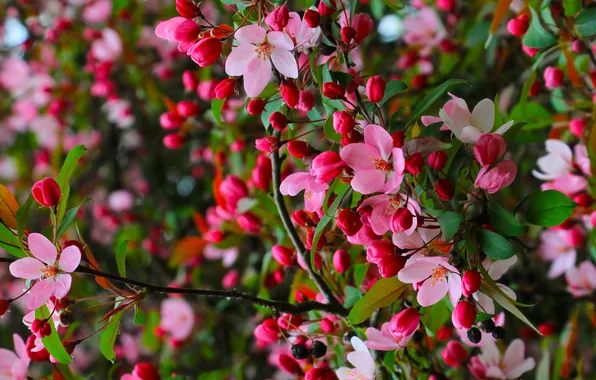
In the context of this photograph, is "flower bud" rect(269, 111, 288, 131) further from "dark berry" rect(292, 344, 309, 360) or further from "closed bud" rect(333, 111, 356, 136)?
"dark berry" rect(292, 344, 309, 360)

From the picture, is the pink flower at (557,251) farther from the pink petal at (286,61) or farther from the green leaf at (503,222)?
the pink petal at (286,61)

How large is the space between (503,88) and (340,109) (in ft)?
2.82

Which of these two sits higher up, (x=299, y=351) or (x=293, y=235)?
(x=293, y=235)

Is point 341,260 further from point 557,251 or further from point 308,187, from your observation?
point 557,251

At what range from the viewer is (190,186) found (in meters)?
2.01

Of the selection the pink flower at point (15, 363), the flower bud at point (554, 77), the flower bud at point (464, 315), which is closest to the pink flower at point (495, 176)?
the flower bud at point (464, 315)

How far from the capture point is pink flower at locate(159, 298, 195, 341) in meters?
1.55

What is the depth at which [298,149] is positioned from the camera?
687 millimetres

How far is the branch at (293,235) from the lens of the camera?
0.75 metres

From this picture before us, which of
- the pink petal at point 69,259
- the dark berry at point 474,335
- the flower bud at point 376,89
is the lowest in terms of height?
the dark berry at point 474,335

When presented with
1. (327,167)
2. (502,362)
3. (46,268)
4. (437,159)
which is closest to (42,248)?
(46,268)

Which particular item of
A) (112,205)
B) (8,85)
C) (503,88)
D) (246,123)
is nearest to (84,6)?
(8,85)

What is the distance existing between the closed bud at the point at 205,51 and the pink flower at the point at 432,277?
0.29 metres

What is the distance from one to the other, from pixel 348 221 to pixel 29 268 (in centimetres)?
34
